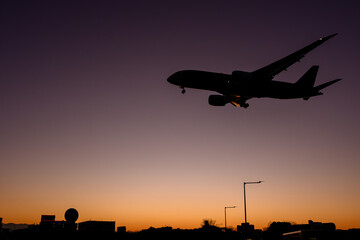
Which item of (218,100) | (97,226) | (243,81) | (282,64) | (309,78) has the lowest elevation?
(97,226)

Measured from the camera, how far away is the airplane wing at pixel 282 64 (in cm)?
3720

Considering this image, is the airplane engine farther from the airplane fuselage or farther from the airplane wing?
the airplane wing

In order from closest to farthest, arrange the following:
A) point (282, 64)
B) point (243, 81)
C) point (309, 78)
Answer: point (243, 81)
point (282, 64)
point (309, 78)

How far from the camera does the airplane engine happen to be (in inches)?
1789

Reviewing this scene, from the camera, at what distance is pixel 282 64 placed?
4072 cm

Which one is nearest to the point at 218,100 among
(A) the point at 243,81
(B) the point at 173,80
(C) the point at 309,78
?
(A) the point at 243,81

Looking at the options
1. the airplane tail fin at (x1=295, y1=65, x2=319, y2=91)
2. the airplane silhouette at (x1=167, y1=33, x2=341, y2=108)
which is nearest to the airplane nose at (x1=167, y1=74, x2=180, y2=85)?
the airplane silhouette at (x1=167, y1=33, x2=341, y2=108)

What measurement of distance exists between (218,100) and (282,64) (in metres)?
9.36

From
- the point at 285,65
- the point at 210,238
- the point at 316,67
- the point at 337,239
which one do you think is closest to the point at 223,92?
the point at 285,65

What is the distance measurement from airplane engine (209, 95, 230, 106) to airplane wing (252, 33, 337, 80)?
534cm

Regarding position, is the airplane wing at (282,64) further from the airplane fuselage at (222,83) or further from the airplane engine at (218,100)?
the airplane engine at (218,100)

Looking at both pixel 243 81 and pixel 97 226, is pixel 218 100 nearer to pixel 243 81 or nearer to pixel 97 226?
pixel 243 81

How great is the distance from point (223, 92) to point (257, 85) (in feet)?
14.0

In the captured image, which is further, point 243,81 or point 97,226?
point 97,226
